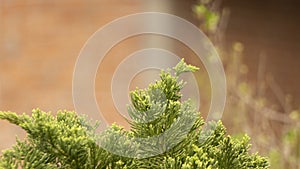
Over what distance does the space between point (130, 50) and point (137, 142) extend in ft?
15.2

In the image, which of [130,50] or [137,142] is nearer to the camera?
[137,142]

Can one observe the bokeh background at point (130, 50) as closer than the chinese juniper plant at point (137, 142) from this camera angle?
→ No

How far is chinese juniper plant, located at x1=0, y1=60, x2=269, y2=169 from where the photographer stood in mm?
1539

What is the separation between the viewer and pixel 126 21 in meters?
6.09

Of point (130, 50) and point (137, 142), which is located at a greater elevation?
point (130, 50)

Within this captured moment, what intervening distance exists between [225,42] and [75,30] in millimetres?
1564

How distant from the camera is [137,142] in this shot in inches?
63.5

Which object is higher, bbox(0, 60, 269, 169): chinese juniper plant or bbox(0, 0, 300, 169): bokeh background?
bbox(0, 0, 300, 169): bokeh background

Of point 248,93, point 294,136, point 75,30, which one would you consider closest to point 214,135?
point 294,136

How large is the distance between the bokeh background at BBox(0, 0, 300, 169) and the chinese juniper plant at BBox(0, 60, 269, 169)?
4.07 metres

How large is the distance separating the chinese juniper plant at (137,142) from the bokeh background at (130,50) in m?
4.07

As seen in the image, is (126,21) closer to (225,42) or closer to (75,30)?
(75,30)

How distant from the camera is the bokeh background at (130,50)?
6180mm

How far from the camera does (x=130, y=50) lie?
6207mm
